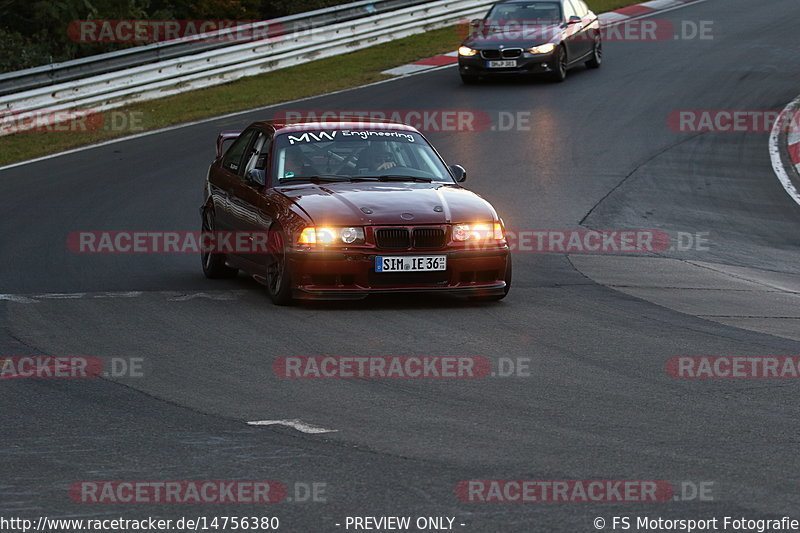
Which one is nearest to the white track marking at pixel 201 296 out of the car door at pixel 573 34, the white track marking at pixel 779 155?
the white track marking at pixel 779 155

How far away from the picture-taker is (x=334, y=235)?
10.1 meters

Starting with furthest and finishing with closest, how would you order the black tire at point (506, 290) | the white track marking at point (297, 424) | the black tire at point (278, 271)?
1. the black tire at point (506, 290)
2. the black tire at point (278, 271)
3. the white track marking at point (297, 424)

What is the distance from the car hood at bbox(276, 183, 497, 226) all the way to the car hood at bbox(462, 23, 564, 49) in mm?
15075

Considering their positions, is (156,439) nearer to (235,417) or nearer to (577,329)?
(235,417)

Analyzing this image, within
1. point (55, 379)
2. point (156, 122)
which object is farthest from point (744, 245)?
point (156, 122)

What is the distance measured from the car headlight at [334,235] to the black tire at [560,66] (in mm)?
16220

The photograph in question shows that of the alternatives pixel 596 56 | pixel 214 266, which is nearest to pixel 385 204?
pixel 214 266

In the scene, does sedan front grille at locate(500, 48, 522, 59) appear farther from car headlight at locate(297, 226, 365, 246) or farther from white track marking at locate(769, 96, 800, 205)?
car headlight at locate(297, 226, 365, 246)

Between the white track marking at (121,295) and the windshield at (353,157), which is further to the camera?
the windshield at (353,157)

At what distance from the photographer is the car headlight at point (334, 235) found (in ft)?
33.1

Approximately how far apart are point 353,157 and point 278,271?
142 centimetres

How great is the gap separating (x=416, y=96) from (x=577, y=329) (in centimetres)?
1549

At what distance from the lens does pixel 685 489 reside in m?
5.44

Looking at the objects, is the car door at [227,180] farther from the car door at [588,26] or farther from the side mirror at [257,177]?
the car door at [588,26]
